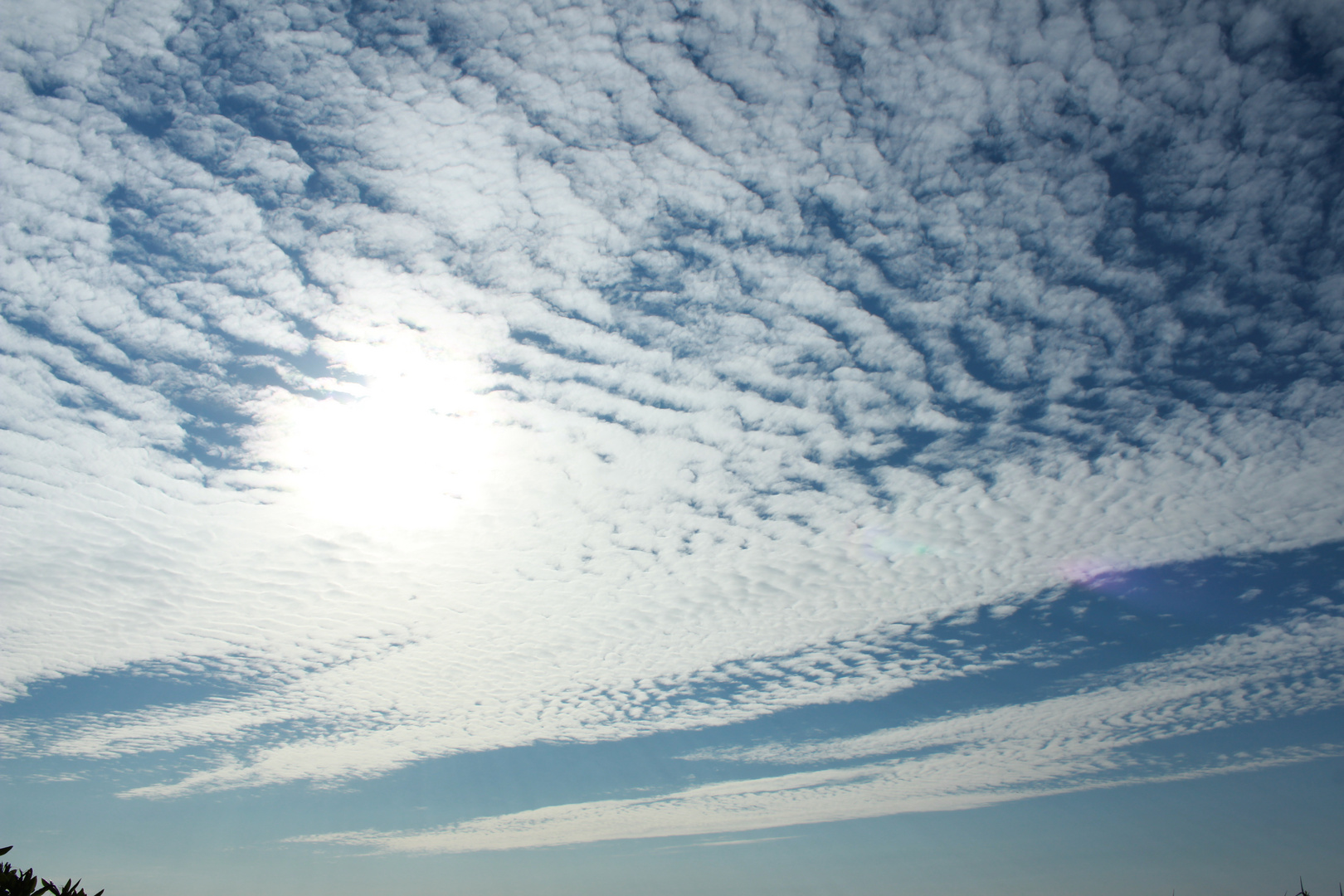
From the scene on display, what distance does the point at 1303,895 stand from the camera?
16.1m

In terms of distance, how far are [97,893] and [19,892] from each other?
61.5 inches

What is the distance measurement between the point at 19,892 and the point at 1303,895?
74.3 feet

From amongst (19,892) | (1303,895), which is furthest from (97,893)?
(1303,895)

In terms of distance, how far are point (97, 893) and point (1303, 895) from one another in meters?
22.2

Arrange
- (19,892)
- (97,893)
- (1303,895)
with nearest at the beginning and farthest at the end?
(19,892) → (97,893) → (1303,895)

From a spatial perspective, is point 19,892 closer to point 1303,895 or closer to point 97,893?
point 97,893

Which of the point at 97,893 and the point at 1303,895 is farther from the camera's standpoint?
the point at 1303,895

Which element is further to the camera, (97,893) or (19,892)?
(97,893)

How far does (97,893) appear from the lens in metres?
14.9

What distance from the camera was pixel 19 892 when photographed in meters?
13.6

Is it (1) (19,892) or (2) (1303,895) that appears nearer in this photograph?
(1) (19,892)

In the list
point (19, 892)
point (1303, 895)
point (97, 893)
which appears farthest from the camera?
point (1303, 895)
